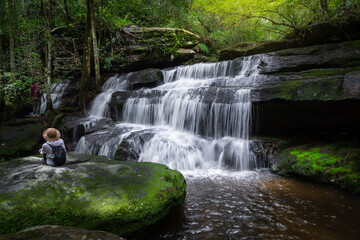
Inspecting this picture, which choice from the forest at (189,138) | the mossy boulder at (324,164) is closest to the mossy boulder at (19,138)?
Answer: the forest at (189,138)

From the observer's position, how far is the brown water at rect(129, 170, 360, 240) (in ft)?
9.39

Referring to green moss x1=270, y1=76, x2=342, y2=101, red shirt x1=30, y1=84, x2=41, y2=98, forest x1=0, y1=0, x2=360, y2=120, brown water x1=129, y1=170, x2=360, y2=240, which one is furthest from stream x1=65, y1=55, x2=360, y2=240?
red shirt x1=30, y1=84, x2=41, y2=98

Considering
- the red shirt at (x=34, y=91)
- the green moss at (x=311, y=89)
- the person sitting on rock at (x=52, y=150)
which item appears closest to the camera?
the person sitting on rock at (x=52, y=150)

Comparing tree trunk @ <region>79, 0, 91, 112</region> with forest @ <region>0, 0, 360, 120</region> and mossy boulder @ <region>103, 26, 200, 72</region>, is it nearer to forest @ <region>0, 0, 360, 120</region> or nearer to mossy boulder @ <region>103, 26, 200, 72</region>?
forest @ <region>0, 0, 360, 120</region>

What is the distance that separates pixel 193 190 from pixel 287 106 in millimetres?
3953

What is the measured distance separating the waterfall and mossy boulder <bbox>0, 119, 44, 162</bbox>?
2.03m

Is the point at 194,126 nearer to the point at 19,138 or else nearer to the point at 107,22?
the point at 19,138

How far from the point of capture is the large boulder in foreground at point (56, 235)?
1812mm

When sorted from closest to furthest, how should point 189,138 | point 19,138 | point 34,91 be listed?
point 189,138, point 19,138, point 34,91

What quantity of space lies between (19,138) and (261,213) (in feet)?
30.3

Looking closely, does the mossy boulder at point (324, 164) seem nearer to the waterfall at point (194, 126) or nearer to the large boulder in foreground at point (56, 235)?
the waterfall at point (194, 126)

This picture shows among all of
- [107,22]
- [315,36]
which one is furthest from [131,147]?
[107,22]

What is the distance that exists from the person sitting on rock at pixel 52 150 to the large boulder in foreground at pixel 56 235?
1.68 m

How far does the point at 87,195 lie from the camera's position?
2787mm
